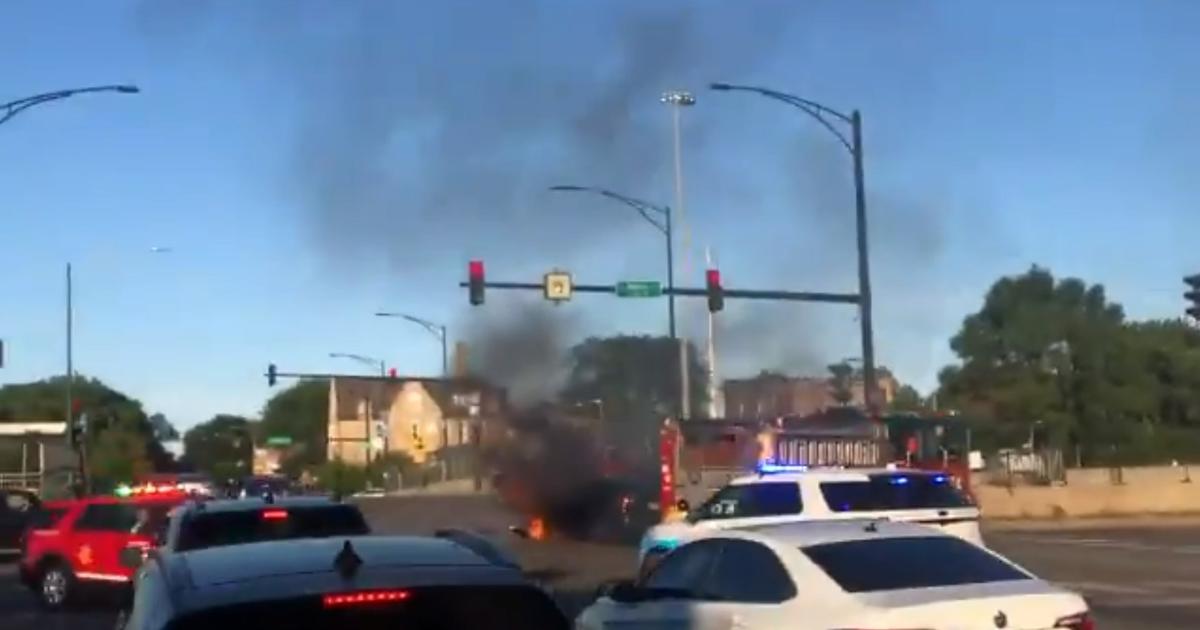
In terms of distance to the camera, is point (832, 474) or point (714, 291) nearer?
point (832, 474)

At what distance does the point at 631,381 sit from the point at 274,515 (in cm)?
3191

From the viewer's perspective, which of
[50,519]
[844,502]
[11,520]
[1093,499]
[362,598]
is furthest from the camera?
[1093,499]

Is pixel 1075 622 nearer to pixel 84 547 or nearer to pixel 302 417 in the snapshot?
pixel 84 547

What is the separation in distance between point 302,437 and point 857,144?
146 meters

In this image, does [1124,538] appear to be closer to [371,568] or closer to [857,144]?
[857,144]

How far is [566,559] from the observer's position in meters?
33.9

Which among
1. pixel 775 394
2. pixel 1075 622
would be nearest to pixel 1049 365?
pixel 775 394

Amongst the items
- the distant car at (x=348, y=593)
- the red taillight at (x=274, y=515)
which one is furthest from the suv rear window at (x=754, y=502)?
the distant car at (x=348, y=593)

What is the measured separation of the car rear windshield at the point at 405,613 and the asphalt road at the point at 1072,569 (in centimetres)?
863

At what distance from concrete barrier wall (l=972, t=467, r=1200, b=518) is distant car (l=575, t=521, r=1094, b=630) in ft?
129

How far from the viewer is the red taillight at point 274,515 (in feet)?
46.6

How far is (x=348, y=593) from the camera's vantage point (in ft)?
18.3

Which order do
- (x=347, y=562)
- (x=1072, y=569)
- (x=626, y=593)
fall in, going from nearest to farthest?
1. (x=347, y=562)
2. (x=626, y=593)
3. (x=1072, y=569)

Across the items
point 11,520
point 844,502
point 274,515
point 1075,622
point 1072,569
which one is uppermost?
point 274,515
